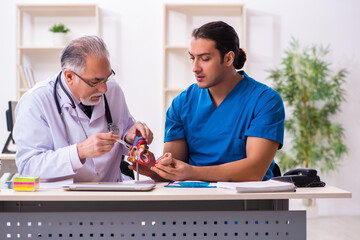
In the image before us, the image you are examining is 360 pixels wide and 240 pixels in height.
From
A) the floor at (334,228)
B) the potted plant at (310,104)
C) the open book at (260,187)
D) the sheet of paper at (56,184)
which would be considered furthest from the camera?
the potted plant at (310,104)

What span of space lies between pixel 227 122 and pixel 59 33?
9.95 ft

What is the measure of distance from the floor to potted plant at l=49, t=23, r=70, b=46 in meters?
3.03

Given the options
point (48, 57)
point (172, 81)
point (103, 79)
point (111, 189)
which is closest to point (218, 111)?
point (103, 79)

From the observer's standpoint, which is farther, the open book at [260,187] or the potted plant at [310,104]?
the potted plant at [310,104]

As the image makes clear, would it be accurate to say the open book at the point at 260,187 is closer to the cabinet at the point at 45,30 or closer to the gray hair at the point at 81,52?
the gray hair at the point at 81,52

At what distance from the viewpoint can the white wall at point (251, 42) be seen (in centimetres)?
495

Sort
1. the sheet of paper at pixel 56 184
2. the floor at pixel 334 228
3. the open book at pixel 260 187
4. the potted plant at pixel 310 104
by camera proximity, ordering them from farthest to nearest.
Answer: the potted plant at pixel 310 104 → the floor at pixel 334 228 → the sheet of paper at pixel 56 184 → the open book at pixel 260 187

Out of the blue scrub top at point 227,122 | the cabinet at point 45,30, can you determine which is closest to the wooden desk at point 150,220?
the blue scrub top at point 227,122

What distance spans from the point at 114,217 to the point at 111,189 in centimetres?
12

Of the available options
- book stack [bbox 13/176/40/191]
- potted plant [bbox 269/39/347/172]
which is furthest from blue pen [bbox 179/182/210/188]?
potted plant [bbox 269/39/347/172]

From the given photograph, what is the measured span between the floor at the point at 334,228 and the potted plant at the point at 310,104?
525mm

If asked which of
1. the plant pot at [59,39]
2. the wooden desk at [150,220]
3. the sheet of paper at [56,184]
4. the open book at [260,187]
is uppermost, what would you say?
the plant pot at [59,39]

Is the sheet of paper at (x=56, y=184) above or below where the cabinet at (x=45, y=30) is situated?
below

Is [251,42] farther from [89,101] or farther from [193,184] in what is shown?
[193,184]
